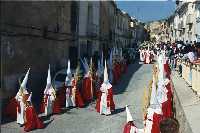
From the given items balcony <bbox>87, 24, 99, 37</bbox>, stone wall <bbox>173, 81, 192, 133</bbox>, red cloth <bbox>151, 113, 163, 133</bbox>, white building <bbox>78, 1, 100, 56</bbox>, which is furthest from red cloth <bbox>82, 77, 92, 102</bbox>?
balcony <bbox>87, 24, 99, 37</bbox>

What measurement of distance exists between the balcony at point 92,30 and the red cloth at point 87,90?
14452 mm

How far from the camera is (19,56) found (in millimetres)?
18062

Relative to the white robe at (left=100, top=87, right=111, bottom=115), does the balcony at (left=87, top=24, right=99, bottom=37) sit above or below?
above

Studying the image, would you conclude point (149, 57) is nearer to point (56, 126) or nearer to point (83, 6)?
point (83, 6)

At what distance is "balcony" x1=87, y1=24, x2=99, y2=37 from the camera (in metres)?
33.4

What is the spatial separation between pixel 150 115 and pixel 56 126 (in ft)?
15.4

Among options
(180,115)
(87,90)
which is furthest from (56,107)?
(180,115)

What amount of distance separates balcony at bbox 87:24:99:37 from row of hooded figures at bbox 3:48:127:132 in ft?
40.2

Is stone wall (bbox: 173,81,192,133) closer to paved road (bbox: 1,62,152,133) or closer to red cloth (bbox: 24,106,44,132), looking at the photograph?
paved road (bbox: 1,62,152,133)

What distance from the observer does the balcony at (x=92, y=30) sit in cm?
3338

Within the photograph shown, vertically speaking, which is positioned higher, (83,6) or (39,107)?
(83,6)

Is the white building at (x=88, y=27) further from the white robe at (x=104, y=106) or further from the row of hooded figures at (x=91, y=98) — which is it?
the white robe at (x=104, y=106)

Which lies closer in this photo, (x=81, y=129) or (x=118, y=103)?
(x=81, y=129)

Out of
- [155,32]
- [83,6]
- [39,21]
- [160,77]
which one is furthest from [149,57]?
[155,32]
